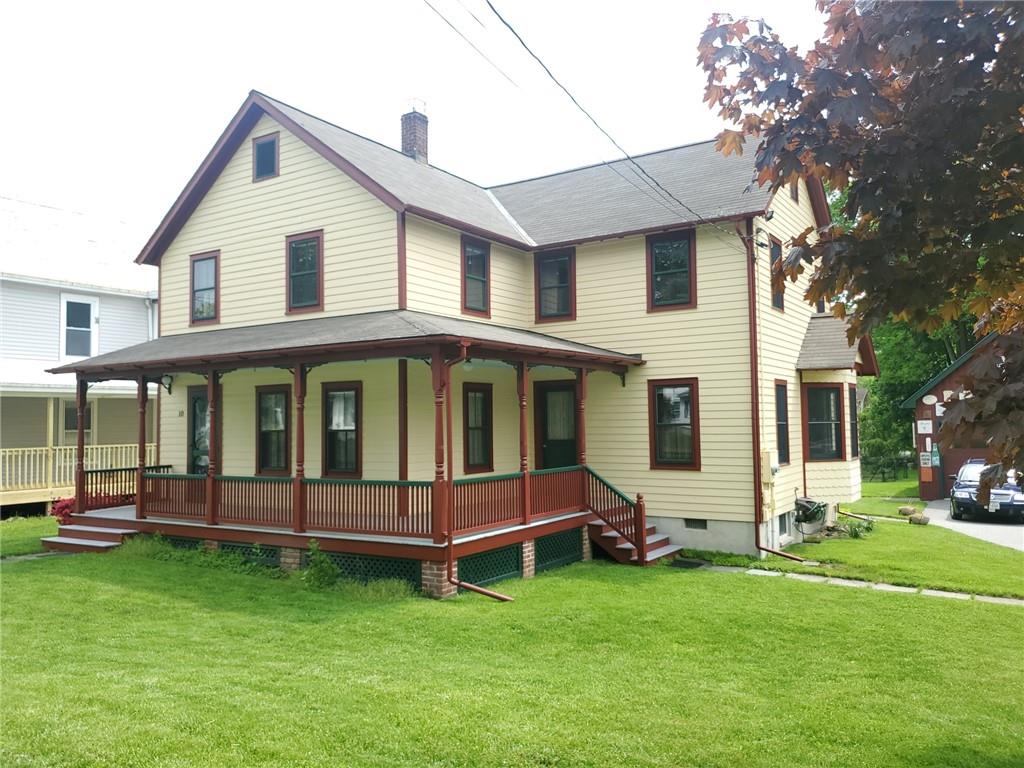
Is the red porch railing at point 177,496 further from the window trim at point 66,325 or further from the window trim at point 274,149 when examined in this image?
the window trim at point 66,325

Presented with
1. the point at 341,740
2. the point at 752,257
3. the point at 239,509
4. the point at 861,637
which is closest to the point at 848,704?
the point at 861,637

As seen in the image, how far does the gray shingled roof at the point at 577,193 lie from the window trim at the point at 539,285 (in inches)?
13.2

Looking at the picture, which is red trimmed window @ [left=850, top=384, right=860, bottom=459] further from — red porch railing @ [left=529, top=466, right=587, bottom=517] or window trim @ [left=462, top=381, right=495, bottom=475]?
window trim @ [left=462, top=381, right=495, bottom=475]

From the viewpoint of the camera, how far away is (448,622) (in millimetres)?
9336

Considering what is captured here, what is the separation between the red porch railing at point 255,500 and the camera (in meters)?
12.7

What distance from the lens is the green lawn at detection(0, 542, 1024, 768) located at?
5.48 meters

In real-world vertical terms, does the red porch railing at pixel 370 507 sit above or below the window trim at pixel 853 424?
below

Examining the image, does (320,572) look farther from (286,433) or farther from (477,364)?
(477,364)

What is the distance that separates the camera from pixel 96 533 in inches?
566

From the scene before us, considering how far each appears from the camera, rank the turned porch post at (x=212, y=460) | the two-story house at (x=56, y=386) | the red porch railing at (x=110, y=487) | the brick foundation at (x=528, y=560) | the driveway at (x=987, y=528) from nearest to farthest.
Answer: the brick foundation at (x=528, y=560), the turned porch post at (x=212, y=460), the red porch railing at (x=110, y=487), the driveway at (x=987, y=528), the two-story house at (x=56, y=386)

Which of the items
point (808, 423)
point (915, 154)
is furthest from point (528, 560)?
point (915, 154)

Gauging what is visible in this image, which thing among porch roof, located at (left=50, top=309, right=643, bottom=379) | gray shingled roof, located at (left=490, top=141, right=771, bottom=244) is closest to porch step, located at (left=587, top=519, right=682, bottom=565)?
porch roof, located at (left=50, top=309, right=643, bottom=379)

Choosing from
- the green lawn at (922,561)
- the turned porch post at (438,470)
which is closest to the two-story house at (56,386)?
the turned porch post at (438,470)

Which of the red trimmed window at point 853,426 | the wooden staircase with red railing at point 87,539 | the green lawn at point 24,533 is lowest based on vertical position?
the green lawn at point 24,533
